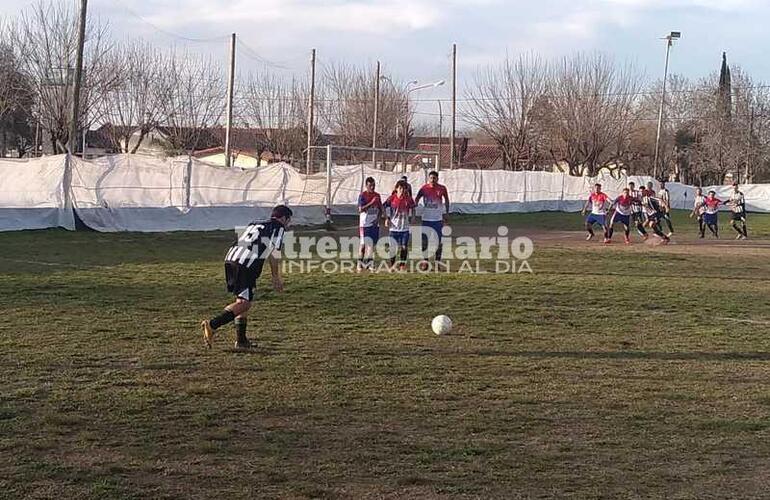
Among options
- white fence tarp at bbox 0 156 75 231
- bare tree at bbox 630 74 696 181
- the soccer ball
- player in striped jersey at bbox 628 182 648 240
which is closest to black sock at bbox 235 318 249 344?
the soccer ball

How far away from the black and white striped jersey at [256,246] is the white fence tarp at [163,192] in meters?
15.8

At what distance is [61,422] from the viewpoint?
652cm

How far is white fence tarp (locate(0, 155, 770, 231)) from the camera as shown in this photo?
2395 cm

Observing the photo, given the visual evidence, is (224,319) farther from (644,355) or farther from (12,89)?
(12,89)

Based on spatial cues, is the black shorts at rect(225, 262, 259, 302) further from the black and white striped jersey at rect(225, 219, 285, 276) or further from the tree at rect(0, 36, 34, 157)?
the tree at rect(0, 36, 34, 157)

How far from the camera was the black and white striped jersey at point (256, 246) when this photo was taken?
361 inches

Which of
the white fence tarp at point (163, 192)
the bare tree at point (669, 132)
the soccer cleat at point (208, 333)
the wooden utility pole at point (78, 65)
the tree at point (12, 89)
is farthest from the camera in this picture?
the bare tree at point (669, 132)

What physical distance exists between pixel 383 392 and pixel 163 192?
20.0m

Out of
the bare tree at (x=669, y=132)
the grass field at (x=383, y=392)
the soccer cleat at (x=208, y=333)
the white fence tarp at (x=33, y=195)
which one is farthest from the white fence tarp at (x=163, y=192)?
the bare tree at (x=669, y=132)

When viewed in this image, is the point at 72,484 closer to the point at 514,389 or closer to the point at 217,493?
the point at 217,493

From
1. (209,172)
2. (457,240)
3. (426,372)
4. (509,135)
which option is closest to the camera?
(426,372)

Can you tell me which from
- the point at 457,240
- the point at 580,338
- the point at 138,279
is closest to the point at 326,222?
the point at 457,240

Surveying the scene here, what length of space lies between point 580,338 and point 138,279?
7.43m

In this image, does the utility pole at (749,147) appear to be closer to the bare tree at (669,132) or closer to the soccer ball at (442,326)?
the bare tree at (669,132)
